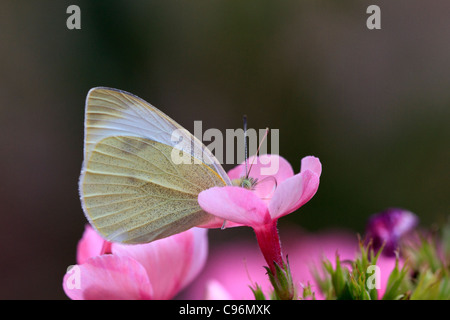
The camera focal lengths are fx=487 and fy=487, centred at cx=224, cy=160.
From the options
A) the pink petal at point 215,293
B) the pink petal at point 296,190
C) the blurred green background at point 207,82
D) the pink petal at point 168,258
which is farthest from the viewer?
the blurred green background at point 207,82

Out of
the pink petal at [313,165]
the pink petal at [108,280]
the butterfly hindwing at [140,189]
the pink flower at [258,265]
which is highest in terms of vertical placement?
the pink petal at [313,165]

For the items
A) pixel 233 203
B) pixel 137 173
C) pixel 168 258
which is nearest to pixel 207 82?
pixel 137 173

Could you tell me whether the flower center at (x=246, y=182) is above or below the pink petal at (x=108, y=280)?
above

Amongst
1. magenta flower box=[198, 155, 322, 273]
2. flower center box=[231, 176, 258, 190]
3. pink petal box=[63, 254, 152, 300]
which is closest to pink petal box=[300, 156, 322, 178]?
magenta flower box=[198, 155, 322, 273]

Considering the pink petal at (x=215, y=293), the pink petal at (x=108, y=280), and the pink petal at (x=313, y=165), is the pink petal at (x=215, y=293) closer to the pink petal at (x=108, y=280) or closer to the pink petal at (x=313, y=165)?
the pink petal at (x=108, y=280)

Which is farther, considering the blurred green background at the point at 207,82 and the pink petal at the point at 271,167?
the blurred green background at the point at 207,82

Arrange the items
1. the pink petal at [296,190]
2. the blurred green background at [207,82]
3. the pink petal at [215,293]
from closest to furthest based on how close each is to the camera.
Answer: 1. the pink petal at [296,190]
2. the pink petal at [215,293]
3. the blurred green background at [207,82]

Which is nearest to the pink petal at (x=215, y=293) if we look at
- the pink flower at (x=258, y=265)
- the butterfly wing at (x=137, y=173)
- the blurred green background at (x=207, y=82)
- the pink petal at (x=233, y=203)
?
the pink flower at (x=258, y=265)

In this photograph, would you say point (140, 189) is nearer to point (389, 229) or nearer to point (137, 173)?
point (137, 173)
